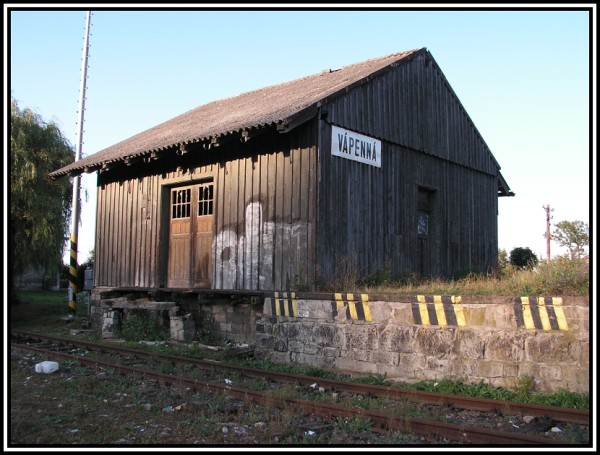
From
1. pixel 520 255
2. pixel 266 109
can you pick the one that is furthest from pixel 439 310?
pixel 520 255

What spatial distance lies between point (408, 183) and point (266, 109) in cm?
406

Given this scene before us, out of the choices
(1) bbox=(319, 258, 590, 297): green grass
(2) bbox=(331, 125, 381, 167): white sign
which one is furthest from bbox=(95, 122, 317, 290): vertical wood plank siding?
(1) bbox=(319, 258, 590, 297): green grass

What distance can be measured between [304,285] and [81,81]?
14.0 meters

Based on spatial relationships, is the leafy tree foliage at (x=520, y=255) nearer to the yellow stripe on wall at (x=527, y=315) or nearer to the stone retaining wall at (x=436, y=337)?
the stone retaining wall at (x=436, y=337)

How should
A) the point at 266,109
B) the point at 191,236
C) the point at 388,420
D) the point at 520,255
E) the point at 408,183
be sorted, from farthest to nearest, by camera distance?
the point at 520,255 < the point at 191,236 < the point at 408,183 < the point at 266,109 < the point at 388,420

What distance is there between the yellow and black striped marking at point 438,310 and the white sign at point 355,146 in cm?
485

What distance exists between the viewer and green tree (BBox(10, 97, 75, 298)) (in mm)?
19250

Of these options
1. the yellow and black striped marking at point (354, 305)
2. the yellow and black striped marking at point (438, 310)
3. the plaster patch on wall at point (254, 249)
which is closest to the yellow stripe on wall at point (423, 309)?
the yellow and black striped marking at point (438, 310)

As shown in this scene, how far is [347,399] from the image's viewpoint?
707 cm

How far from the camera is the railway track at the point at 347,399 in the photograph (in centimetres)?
531

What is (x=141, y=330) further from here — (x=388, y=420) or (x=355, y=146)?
(x=388, y=420)

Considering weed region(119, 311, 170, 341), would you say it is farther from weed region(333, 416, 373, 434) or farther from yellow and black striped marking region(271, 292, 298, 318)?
weed region(333, 416, 373, 434)

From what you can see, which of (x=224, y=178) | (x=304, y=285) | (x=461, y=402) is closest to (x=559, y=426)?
(x=461, y=402)

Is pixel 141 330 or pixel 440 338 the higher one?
pixel 440 338
